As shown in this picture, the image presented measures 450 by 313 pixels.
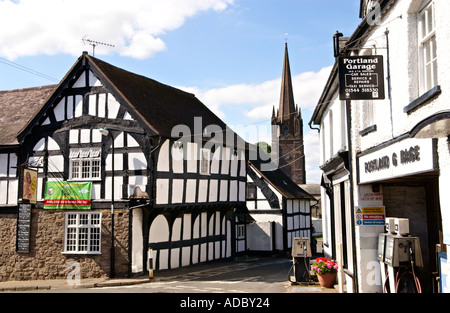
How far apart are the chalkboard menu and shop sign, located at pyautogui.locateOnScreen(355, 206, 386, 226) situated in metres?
15.4

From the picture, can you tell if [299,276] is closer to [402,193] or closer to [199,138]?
[402,193]

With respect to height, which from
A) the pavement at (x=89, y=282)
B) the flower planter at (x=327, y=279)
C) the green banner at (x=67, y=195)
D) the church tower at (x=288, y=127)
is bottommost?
the pavement at (x=89, y=282)

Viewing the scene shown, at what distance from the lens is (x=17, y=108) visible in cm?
2530

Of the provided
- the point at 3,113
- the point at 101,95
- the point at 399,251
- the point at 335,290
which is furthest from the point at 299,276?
the point at 3,113

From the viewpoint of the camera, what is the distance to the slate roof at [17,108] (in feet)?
75.7

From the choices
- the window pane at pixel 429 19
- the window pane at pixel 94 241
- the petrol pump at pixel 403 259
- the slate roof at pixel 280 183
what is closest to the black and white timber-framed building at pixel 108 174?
the window pane at pixel 94 241

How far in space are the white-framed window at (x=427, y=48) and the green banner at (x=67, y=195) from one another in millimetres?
15499

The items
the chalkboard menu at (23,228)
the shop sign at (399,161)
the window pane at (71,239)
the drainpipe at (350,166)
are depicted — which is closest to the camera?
the shop sign at (399,161)

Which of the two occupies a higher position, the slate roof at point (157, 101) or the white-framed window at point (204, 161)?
the slate roof at point (157, 101)

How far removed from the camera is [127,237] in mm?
19797

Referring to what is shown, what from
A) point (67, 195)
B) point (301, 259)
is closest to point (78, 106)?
point (67, 195)

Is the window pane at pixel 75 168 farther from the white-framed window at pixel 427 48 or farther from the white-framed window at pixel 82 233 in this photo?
the white-framed window at pixel 427 48

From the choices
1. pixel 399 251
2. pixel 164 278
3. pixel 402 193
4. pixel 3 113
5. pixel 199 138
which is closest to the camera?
pixel 399 251

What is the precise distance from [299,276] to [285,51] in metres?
62.4
